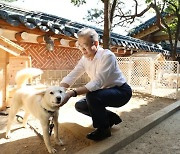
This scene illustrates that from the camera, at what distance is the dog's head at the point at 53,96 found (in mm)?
2342

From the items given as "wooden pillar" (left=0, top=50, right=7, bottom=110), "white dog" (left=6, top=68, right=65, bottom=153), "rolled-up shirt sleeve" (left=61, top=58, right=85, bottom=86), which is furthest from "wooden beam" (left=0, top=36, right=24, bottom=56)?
"rolled-up shirt sleeve" (left=61, top=58, right=85, bottom=86)

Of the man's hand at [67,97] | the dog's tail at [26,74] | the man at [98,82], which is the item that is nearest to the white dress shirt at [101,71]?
the man at [98,82]

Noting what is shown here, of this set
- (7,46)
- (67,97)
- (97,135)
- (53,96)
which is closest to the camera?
(53,96)

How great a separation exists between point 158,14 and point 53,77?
7.55 meters

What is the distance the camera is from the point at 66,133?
11.2ft

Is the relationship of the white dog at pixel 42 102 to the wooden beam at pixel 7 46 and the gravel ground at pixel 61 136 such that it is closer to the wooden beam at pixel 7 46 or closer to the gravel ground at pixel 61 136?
the gravel ground at pixel 61 136

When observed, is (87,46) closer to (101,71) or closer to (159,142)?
(101,71)

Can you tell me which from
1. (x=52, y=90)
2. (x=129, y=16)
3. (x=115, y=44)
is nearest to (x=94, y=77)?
(x=52, y=90)

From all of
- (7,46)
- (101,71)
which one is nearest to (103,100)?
(101,71)

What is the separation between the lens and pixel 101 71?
2.77m

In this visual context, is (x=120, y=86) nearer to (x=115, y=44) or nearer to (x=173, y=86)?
(x=115, y=44)

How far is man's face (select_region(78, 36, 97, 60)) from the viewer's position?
2.70 meters

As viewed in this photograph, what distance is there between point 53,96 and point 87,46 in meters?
0.76

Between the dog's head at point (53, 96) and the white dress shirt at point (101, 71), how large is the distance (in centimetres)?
42
